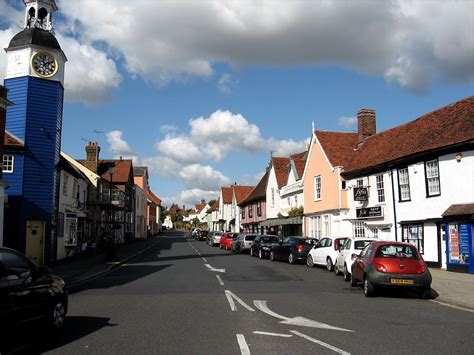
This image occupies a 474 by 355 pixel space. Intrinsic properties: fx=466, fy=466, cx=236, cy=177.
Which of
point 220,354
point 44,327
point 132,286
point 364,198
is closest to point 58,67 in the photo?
point 132,286

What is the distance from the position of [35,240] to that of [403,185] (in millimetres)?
19083

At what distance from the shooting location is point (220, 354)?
6785 mm

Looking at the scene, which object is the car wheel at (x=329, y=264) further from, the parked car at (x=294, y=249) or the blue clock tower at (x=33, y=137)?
the blue clock tower at (x=33, y=137)

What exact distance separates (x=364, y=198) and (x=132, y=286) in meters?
15.8

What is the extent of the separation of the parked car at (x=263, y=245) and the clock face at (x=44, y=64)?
52.3ft

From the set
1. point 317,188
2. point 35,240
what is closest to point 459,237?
point 317,188

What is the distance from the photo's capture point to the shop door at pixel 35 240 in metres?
23.8

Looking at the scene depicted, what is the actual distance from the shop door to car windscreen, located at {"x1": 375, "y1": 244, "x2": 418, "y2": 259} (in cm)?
1786

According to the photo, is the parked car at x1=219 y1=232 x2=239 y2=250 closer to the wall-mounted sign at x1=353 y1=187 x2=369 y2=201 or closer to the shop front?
the wall-mounted sign at x1=353 y1=187 x2=369 y2=201

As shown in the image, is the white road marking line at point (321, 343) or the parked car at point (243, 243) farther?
the parked car at point (243, 243)

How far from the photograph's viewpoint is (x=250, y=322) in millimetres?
9180

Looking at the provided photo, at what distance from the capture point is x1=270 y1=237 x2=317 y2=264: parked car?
24656 mm

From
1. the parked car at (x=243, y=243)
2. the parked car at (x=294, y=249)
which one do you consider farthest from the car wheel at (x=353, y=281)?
the parked car at (x=243, y=243)

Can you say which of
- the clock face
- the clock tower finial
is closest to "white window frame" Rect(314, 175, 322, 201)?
the clock face
